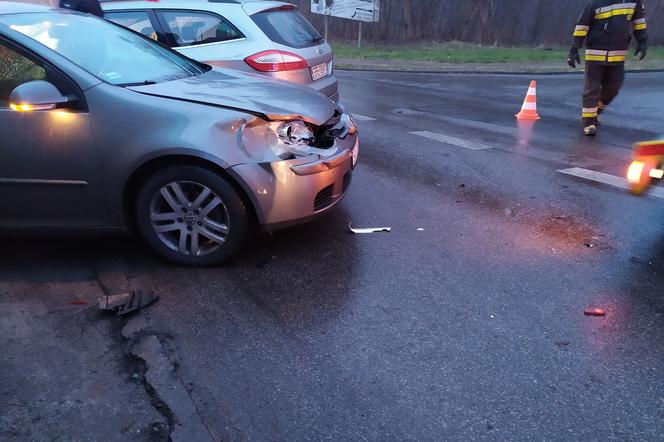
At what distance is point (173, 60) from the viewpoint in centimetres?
462

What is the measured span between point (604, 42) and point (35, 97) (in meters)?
6.92

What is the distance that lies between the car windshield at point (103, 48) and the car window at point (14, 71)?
0.54 ft

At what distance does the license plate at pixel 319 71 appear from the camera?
6.88m

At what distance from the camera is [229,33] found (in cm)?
Result: 659

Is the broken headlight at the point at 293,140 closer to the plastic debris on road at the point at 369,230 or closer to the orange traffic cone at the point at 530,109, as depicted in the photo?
the plastic debris on road at the point at 369,230

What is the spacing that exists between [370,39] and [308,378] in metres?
24.7

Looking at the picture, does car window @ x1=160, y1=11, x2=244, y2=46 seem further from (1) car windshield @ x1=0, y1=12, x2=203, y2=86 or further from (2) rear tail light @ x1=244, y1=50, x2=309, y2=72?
(1) car windshield @ x1=0, y1=12, x2=203, y2=86

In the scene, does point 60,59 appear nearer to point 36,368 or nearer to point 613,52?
point 36,368

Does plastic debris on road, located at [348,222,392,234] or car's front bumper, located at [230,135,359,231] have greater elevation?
car's front bumper, located at [230,135,359,231]

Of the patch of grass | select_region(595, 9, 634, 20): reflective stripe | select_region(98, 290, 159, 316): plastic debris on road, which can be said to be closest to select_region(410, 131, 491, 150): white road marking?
select_region(595, 9, 634, 20): reflective stripe

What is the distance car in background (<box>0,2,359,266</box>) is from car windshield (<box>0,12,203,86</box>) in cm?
2

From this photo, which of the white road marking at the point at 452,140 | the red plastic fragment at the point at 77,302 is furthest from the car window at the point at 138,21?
the red plastic fragment at the point at 77,302

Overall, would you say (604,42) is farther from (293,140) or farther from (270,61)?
(293,140)

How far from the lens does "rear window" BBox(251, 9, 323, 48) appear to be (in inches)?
261
